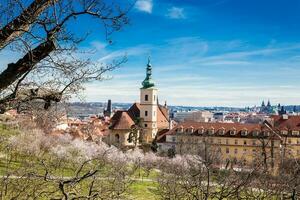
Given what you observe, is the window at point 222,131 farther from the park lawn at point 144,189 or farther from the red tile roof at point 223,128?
the park lawn at point 144,189

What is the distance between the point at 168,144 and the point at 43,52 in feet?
198

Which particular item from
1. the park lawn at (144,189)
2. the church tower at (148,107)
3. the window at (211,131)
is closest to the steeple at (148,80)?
the church tower at (148,107)

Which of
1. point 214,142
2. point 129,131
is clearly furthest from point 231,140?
point 129,131

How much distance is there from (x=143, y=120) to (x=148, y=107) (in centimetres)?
291

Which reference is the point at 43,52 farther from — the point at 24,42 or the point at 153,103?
the point at 153,103

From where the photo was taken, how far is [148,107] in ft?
237

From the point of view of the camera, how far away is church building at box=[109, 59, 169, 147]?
63781 millimetres

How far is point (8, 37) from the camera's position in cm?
573

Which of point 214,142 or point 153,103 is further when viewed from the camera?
point 153,103

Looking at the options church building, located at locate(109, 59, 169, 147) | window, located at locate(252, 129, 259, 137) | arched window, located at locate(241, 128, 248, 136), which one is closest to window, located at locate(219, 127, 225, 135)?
arched window, located at locate(241, 128, 248, 136)

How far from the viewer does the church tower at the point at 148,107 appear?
6981 centimetres

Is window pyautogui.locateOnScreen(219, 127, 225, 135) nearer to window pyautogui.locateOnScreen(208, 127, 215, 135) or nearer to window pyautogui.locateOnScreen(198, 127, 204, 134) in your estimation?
window pyautogui.locateOnScreen(208, 127, 215, 135)

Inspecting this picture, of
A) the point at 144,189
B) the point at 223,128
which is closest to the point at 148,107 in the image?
the point at 223,128

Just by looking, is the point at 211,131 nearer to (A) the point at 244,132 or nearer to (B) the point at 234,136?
(B) the point at 234,136
